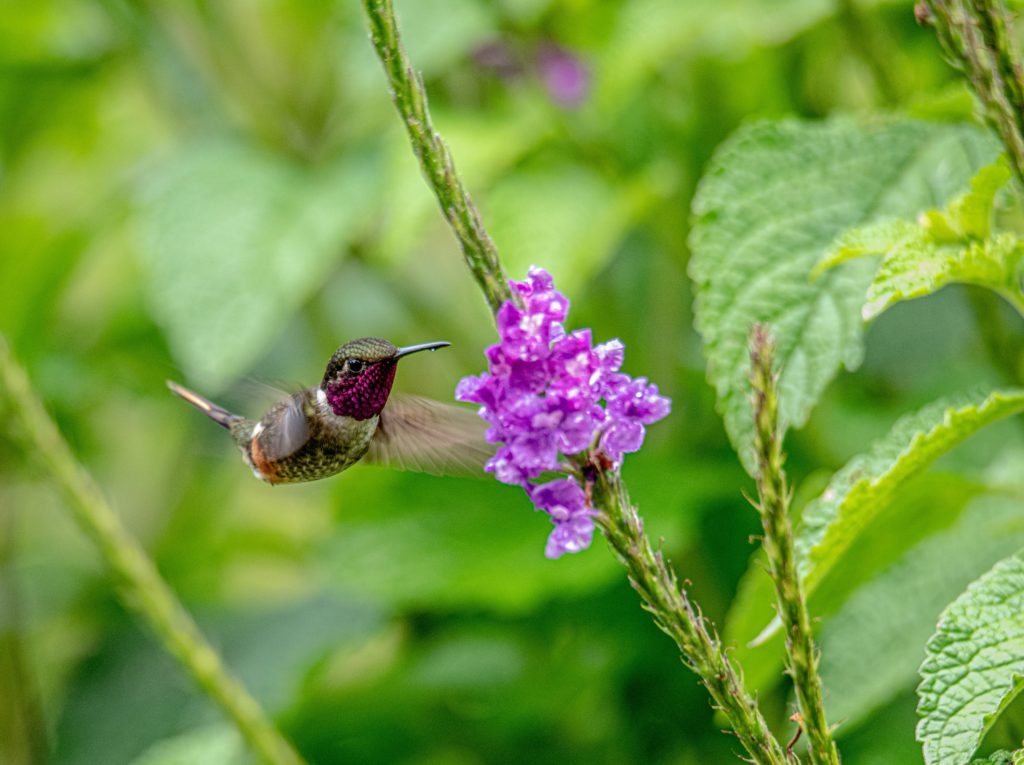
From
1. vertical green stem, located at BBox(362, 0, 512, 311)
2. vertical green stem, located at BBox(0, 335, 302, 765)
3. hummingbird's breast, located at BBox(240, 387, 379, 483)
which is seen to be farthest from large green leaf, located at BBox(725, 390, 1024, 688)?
vertical green stem, located at BBox(0, 335, 302, 765)

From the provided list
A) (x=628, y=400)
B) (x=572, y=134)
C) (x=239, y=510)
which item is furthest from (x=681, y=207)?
(x=239, y=510)

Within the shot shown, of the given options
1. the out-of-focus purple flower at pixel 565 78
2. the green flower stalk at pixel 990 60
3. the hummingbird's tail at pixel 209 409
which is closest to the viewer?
the green flower stalk at pixel 990 60

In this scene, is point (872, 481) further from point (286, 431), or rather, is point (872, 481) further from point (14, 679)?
point (14, 679)

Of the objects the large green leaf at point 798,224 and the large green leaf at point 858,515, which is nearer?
the large green leaf at point 858,515

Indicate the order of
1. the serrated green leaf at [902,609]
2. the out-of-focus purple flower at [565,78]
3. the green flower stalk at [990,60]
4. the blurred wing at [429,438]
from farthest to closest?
1. the out-of-focus purple flower at [565,78]
2. the serrated green leaf at [902,609]
3. the blurred wing at [429,438]
4. the green flower stalk at [990,60]

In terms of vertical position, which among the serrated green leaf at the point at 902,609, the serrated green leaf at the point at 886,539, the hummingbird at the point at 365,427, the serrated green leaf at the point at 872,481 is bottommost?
the serrated green leaf at the point at 902,609

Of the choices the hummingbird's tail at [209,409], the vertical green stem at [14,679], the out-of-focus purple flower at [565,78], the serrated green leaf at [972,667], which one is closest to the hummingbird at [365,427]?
the hummingbird's tail at [209,409]

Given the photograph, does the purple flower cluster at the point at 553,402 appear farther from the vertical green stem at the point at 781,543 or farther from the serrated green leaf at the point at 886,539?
the serrated green leaf at the point at 886,539

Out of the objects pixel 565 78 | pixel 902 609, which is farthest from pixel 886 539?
pixel 565 78
